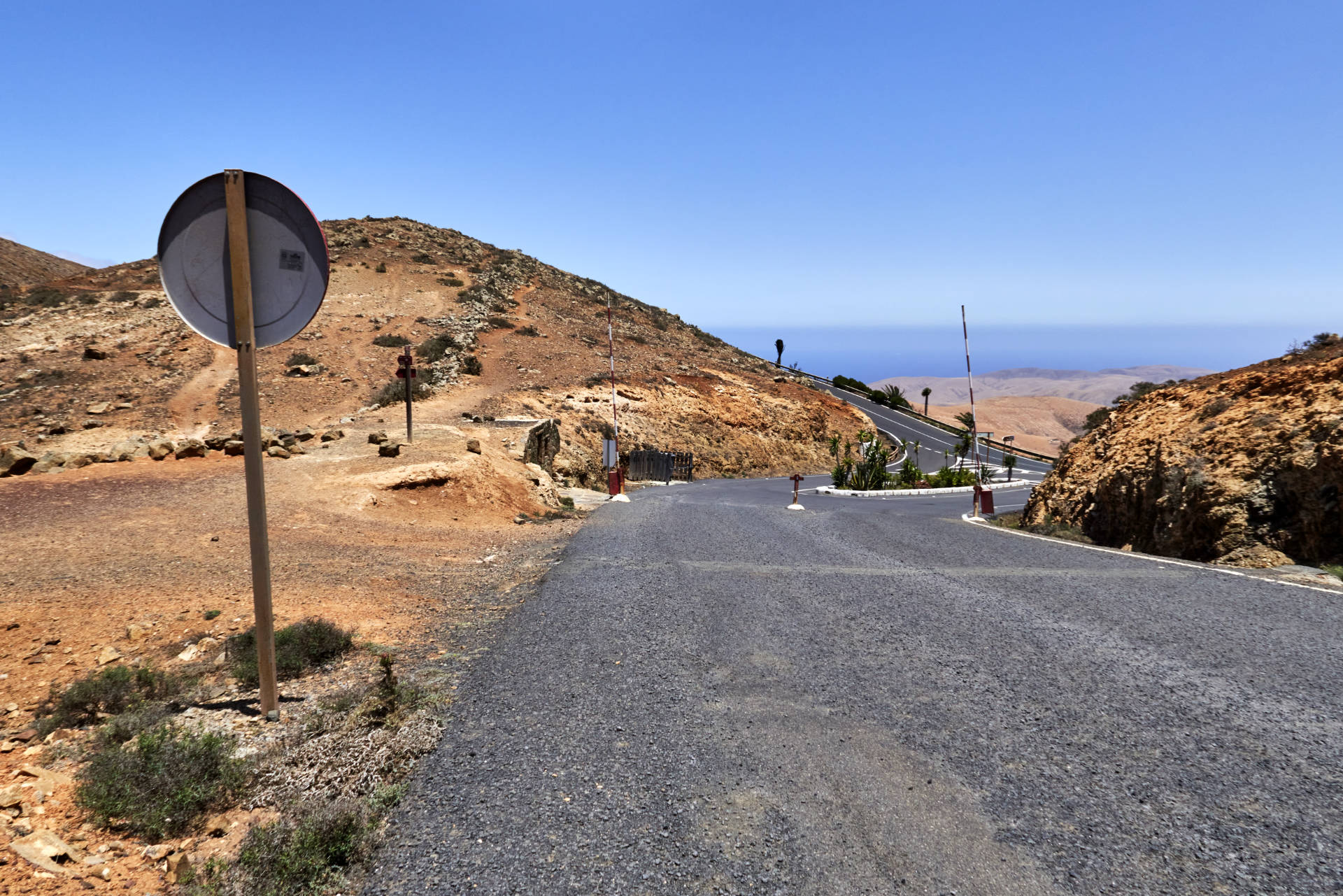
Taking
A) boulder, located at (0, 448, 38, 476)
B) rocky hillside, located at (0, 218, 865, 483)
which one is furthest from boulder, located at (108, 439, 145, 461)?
rocky hillside, located at (0, 218, 865, 483)

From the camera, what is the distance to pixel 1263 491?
8.64m

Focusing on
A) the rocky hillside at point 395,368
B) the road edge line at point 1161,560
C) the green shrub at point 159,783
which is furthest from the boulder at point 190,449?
the road edge line at point 1161,560

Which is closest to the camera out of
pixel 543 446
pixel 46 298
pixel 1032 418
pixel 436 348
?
pixel 543 446

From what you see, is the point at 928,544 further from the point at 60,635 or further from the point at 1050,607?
the point at 60,635

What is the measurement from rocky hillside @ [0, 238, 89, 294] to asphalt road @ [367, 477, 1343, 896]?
76.0m

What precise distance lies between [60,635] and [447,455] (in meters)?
10.8

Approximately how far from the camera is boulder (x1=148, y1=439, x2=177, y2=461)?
15.1 m

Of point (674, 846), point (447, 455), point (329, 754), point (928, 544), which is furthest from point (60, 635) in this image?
point (447, 455)

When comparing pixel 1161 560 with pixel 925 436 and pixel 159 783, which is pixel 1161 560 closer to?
pixel 159 783

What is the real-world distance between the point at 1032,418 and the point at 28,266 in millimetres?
154573

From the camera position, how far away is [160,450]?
15.2 meters

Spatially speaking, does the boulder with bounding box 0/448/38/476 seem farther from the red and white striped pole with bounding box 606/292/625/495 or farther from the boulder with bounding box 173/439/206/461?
the red and white striped pole with bounding box 606/292/625/495

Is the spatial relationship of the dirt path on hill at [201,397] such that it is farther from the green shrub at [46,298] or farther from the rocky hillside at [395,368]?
the green shrub at [46,298]

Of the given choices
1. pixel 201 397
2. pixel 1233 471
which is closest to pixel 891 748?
pixel 1233 471
